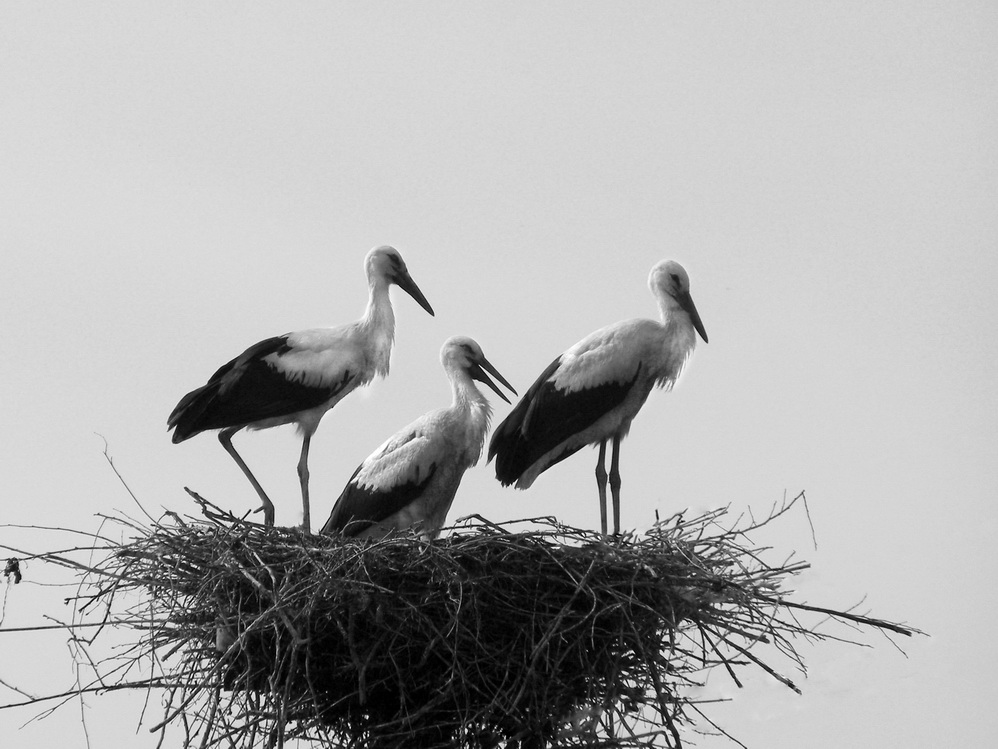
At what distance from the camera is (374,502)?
25.5ft

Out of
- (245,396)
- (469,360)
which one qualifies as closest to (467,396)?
(469,360)

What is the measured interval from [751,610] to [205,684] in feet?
6.45

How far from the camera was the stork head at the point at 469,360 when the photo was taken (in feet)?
27.2

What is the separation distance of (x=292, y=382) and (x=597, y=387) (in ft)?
4.81

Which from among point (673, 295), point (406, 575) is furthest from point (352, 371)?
point (406, 575)

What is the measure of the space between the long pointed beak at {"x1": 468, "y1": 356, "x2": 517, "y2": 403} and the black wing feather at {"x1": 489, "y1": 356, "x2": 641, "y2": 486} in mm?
199

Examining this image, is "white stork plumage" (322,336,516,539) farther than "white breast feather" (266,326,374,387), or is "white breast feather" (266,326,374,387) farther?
"white breast feather" (266,326,374,387)

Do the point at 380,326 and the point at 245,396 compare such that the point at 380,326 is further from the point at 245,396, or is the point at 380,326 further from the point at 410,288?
the point at 245,396

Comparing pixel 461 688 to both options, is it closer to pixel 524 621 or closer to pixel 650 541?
pixel 524 621

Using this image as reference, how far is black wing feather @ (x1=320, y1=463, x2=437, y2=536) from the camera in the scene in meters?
7.78

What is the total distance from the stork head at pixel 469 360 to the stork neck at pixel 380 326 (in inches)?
15.3

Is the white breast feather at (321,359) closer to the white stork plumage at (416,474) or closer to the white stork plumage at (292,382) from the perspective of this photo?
the white stork plumage at (292,382)

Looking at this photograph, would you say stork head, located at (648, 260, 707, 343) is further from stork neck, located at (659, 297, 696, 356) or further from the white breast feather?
the white breast feather

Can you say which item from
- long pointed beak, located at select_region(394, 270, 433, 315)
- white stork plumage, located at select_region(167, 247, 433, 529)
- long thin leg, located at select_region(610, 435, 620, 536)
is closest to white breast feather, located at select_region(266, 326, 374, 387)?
white stork plumage, located at select_region(167, 247, 433, 529)
